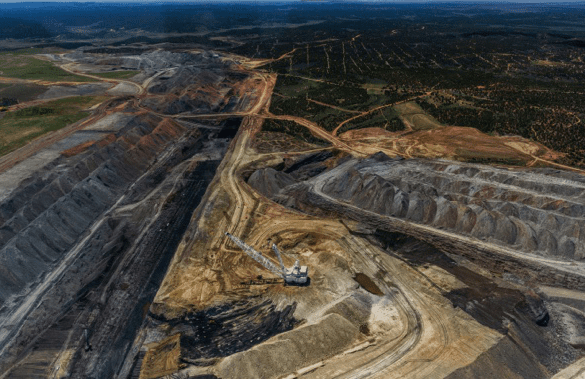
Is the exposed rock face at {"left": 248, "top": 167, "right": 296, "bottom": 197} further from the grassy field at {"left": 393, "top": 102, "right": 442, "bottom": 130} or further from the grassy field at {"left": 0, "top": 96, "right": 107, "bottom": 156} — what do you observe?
the grassy field at {"left": 0, "top": 96, "right": 107, "bottom": 156}

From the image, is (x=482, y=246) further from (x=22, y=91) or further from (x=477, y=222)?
(x=22, y=91)

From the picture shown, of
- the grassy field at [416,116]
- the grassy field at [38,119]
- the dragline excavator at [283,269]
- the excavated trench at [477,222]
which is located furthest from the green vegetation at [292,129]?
the grassy field at [38,119]

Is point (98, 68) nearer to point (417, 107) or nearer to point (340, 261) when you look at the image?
point (417, 107)

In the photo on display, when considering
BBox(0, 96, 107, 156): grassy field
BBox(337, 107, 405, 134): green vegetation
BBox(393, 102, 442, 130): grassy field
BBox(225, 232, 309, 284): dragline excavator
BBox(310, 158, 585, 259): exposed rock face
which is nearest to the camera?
BBox(225, 232, 309, 284): dragline excavator

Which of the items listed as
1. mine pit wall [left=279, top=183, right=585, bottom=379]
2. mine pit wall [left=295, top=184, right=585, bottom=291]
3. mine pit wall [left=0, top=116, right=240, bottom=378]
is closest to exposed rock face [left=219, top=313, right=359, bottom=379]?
mine pit wall [left=279, top=183, right=585, bottom=379]

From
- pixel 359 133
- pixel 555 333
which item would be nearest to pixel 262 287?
pixel 555 333

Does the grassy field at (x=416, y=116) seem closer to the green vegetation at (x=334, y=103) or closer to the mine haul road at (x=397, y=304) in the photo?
the green vegetation at (x=334, y=103)

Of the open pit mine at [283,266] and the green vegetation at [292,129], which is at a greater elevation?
the green vegetation at [292,129]
